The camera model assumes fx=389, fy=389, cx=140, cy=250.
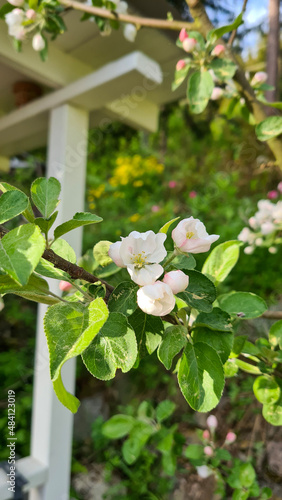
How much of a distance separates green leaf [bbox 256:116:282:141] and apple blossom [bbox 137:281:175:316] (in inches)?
20.1

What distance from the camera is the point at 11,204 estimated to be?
0.33 meters

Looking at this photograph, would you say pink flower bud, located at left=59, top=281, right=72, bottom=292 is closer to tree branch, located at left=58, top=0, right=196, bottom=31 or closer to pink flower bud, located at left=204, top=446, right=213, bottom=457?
tree branch, located at left=58, top=0, right=196, bottom=31

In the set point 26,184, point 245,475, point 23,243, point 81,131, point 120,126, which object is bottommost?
point 245,475

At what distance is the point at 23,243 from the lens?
289 mm

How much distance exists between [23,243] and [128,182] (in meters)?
2.73

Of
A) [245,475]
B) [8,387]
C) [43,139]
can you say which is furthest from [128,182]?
[245,475]

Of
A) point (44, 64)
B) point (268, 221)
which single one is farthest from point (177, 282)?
point (44, 64)

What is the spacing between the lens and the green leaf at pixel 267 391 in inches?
23.0

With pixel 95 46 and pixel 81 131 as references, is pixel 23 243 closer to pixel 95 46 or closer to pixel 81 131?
pixel 81 131

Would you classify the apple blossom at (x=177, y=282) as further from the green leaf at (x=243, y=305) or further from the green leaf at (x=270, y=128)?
the green leaf at (x=270, y=128)

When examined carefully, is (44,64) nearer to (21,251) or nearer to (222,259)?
(222,259)

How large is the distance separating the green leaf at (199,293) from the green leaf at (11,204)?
18 cm

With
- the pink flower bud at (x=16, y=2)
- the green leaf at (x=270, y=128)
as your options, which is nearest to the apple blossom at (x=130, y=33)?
the pink flower bud at (x=16, y=2)

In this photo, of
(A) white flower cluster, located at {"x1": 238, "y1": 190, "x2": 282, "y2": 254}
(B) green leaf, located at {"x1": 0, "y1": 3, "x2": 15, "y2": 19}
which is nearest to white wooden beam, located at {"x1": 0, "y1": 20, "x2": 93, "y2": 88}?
(B) green leaf, located at {"x1": 0, "y1": 3, "x2": 15, "y2": 19}
